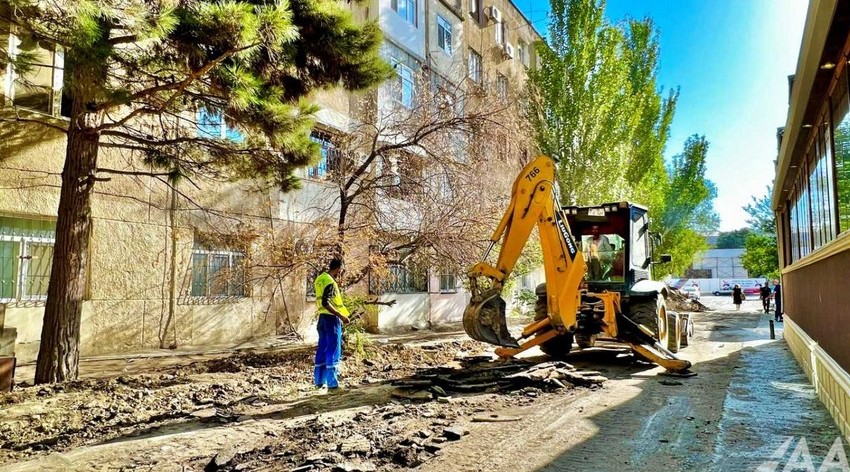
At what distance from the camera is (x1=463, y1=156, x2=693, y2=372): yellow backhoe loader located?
27.5 feet

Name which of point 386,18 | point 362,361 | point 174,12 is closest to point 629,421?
point 362,361

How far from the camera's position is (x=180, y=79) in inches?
281

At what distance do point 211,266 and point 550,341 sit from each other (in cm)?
762

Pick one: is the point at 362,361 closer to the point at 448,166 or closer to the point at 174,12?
the point at 448,166

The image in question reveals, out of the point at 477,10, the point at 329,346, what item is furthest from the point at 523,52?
the point at 329,346

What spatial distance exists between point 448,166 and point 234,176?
471 centimetres

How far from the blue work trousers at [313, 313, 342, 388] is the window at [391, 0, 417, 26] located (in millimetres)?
13600

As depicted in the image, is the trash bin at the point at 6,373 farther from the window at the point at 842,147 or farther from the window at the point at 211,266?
the window at the point at 842,147

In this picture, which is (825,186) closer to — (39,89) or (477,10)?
(39,89)

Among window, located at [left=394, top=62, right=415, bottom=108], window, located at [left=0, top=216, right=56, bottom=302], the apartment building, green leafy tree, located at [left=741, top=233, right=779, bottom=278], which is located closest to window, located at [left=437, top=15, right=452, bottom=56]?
window, located at [left=394, top=62, right=415, bottom=108]

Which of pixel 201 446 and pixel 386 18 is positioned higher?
pixel 386 18

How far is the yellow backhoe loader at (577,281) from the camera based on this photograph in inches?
330

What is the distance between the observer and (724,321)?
21422 mm

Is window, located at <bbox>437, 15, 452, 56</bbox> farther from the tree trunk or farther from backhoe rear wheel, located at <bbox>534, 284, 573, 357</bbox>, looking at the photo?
the tree trunk
